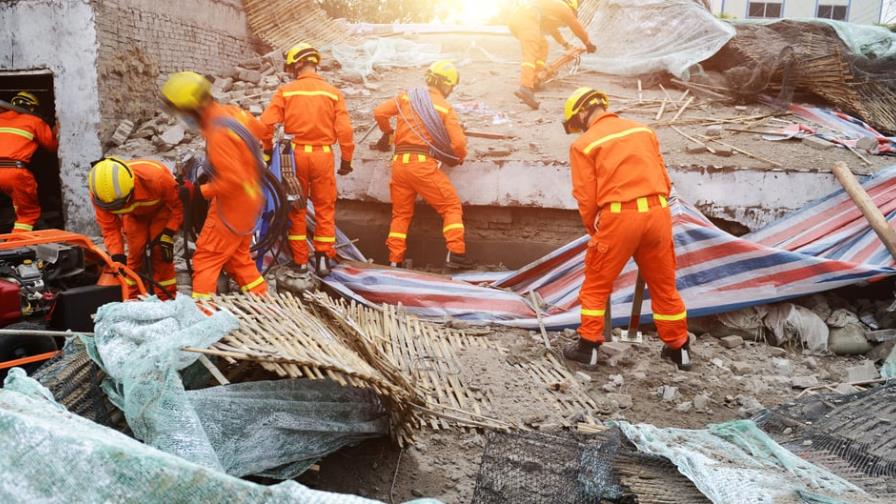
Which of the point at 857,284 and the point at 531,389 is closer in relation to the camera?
the point at 531,389

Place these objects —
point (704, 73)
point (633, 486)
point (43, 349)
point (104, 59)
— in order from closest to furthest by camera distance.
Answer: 1. point (633, 486)
2. point (43, 349)
3. point (104, 59)
4. point (704, 73)

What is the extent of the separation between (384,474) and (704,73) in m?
7.33

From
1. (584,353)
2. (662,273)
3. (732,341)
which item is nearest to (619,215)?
(662,273)

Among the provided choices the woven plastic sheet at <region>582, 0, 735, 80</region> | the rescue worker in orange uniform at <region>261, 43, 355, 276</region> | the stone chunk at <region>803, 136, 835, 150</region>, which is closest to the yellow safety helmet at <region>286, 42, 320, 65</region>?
the rescue worker in orange uniform at <region>261, 43, 355, 276</region>

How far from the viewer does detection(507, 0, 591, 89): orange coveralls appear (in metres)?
8.17

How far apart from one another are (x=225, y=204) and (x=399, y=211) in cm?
210

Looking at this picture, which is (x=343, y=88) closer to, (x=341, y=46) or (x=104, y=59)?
(x=341, y=46)

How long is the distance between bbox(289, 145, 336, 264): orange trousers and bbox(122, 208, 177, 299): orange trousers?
109cm

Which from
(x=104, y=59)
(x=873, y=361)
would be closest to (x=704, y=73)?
(x=873, y=361)

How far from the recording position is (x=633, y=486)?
2.55 metres

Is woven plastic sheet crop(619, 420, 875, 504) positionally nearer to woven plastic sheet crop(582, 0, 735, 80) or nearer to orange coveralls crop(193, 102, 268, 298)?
orange coveralls crop(193, 102, 268, 298)

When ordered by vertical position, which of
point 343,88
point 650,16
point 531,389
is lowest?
point 531,389

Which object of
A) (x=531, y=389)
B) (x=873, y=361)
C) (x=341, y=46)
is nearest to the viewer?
(x=531, y=389)

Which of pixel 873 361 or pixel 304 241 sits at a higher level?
pixel 304 241
